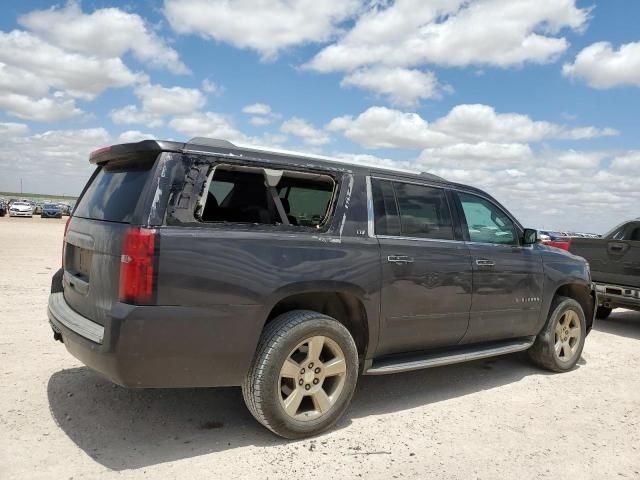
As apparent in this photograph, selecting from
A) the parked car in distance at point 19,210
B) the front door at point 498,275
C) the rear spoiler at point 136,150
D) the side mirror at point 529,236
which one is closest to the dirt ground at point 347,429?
the front door at point 498,275

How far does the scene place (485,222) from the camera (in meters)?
4.97

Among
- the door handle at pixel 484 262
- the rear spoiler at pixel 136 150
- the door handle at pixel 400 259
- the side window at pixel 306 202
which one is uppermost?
the rear spoiler at pixel 136 150

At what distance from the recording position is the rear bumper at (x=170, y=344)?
117 inches

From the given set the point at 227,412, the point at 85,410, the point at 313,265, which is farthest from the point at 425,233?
the point at 85,410

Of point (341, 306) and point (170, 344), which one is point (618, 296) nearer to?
point (341, 306)

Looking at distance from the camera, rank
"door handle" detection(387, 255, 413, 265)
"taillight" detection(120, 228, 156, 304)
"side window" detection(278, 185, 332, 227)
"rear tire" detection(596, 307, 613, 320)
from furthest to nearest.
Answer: "rear tire" detection(596, 307, 613, 320) → "door handle" detection(387, 255, 413, 265) → "side window" detection(278, 185, 332, 227) → "taillight" detection(120, 228, 156, 304)

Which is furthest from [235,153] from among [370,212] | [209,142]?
[370,212]

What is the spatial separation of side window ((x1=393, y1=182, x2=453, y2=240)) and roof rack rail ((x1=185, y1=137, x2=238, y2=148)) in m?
1.44

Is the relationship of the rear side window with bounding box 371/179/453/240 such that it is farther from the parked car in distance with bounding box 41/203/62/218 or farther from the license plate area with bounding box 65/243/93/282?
the parked car in distance with bounding box 41/203/62/218

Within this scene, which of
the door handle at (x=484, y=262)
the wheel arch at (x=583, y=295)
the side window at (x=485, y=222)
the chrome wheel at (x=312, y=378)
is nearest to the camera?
the chrome wheel at (x=312, y=378)

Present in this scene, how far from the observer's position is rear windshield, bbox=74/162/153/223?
10.8 feet

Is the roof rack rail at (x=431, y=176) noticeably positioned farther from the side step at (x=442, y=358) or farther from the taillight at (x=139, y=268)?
the taillight at (x=139, y=268)

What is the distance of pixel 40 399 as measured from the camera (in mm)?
3990

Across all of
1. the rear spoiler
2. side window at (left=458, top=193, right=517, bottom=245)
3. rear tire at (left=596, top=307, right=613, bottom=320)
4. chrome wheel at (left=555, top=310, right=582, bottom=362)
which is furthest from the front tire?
rear tire at (left=596, top=307, right=613, bottom=320)
